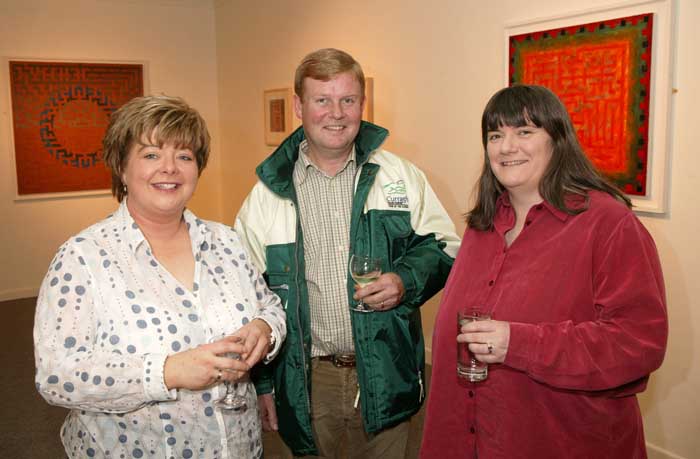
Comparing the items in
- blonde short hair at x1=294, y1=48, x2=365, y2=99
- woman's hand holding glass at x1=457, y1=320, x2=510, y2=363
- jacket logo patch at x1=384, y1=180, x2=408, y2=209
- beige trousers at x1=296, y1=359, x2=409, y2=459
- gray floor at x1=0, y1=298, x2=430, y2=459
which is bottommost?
gray floor at x1=0, y1=298, x2=430, y2=459

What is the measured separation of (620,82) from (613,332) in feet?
6.57

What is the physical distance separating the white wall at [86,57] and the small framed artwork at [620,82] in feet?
16.0

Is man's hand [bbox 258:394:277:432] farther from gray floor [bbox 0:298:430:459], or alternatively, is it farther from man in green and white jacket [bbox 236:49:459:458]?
gray floor [bbox 0:298:430:459]

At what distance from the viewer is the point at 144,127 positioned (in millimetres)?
1678

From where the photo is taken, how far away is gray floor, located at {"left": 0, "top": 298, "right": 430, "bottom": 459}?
3379 mm

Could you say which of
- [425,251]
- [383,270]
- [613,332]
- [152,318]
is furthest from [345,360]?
[613,332]

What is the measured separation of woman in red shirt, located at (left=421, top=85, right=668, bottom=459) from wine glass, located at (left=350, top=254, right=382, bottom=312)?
316mm

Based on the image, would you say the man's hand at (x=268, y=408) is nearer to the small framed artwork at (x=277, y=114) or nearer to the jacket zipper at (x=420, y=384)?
the jacket zipper at (x=420, y=384)

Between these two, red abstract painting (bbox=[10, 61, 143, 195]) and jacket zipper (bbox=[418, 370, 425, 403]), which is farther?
red abstract painting (bbox=[10, 61, 143, 195])

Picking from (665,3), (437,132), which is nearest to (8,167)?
(437,132)

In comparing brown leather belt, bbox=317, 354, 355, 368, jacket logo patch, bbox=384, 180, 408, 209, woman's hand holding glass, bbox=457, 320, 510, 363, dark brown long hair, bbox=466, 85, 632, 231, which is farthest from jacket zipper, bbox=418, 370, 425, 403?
dark brown long hair, bbox=466, 85, 632, 231

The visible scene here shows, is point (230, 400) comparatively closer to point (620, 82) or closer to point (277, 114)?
point (620, 82)

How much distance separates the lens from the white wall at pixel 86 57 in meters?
6.35

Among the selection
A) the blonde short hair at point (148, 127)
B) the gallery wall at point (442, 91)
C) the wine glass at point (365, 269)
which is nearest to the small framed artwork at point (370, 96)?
the gallery wall at point (442, 91)
